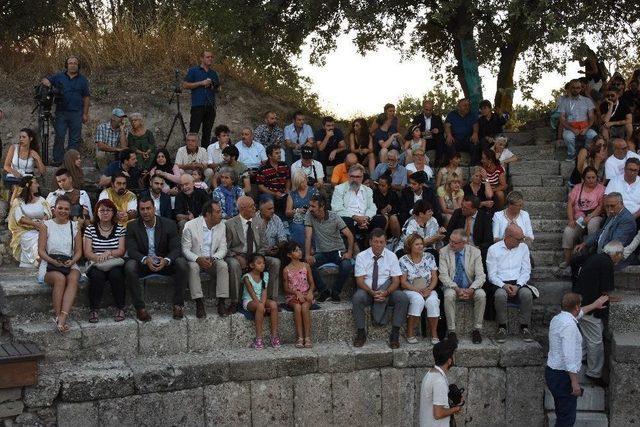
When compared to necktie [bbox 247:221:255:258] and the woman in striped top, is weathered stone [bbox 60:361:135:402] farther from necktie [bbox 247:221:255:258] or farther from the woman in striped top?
necktie [bbox 247:221:255:258]

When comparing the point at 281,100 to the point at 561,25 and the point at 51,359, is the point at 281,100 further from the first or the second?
the point at 51,359

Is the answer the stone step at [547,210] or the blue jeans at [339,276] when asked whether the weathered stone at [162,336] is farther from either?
the stone step at [547,210]

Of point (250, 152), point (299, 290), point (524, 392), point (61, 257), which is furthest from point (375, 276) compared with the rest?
point (250, 152)

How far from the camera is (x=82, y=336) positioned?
11656mm

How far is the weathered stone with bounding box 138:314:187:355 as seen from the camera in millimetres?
11953

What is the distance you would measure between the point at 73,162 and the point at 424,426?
21.7 feet

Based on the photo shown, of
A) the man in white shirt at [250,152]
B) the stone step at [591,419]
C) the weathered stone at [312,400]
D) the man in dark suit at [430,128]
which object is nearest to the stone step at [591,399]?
the stone step at [591,419]

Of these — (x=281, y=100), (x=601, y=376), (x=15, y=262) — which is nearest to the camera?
(x=601, y=376)

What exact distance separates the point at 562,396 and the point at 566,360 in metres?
0.43

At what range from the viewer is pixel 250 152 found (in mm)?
15789

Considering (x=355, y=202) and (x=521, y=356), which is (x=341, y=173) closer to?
(x=355, y=202)

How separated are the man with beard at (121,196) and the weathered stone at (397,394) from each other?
3.71m

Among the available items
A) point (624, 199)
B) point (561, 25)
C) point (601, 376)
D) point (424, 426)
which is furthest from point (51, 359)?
point (561, 25)

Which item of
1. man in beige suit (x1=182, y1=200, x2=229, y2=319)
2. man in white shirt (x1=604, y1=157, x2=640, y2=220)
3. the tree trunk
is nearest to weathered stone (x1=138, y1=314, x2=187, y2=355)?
man in beige suit (x1=182, y1=200, x2=229, y2=319)
